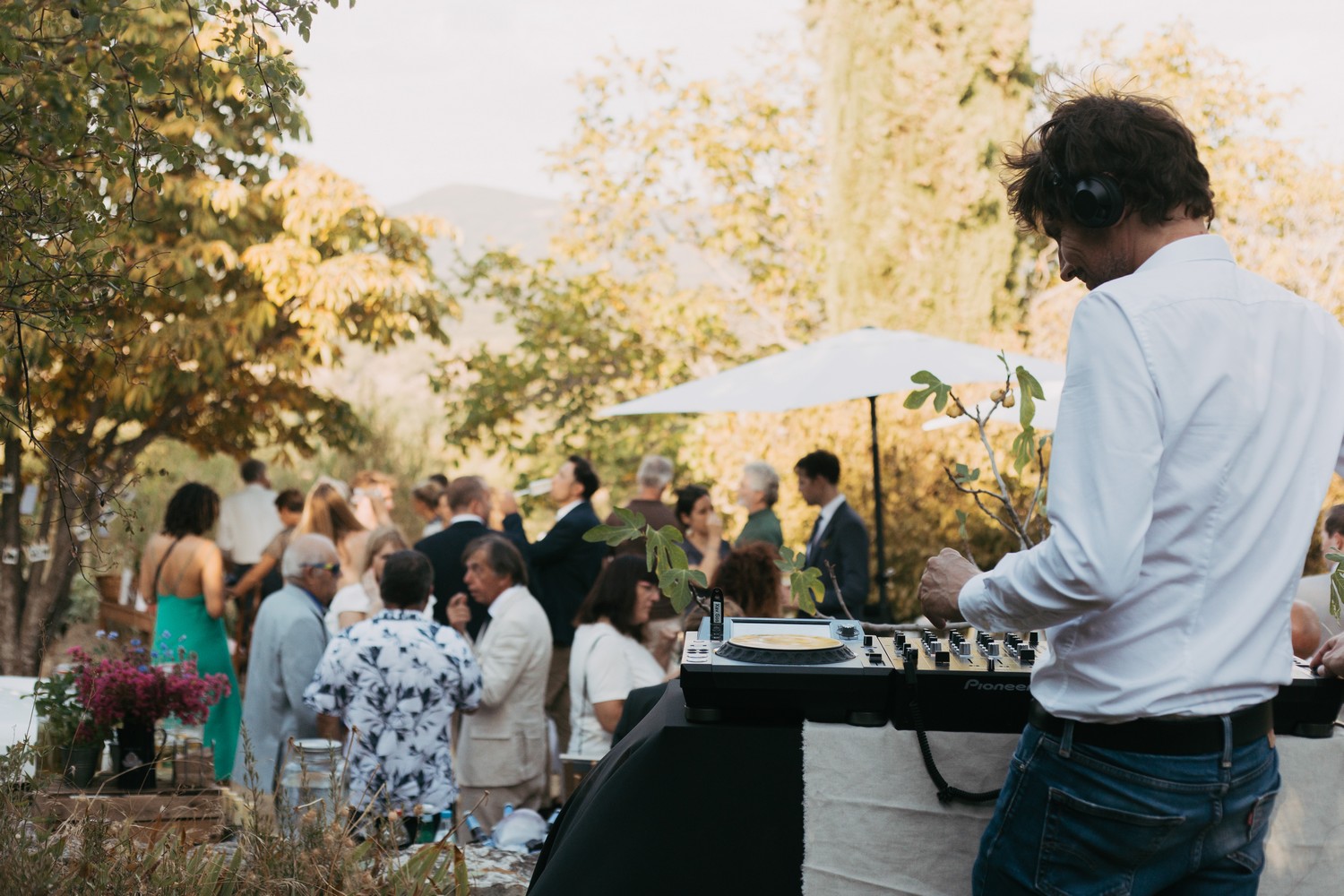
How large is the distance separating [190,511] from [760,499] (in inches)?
115

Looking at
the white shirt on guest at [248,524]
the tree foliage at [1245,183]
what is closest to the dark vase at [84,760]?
the white shirt on guest at [248,524]

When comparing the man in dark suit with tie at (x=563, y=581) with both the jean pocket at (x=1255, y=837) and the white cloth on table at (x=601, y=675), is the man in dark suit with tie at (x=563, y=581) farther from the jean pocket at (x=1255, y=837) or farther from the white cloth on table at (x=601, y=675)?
the jean pocket at (x=1255, y=837)

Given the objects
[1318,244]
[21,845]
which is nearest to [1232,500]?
[21,845]

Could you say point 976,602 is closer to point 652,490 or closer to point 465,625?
point 465,625

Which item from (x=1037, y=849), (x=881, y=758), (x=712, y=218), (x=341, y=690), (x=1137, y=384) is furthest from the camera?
(x=712, y=218)

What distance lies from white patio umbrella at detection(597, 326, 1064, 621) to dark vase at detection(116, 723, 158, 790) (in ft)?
Result: 9.64

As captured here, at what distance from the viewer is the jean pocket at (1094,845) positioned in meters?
1.51

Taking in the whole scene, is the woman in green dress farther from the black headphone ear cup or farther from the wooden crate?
the black headphone ear cup

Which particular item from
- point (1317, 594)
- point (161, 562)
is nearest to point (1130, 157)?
point (1317, 594)

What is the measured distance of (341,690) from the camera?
160 inches

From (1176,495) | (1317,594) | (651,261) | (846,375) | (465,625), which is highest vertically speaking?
(651,261)

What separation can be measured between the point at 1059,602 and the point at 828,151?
10.5m

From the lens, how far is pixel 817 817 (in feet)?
6.26

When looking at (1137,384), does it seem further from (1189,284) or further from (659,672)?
(659,672)
